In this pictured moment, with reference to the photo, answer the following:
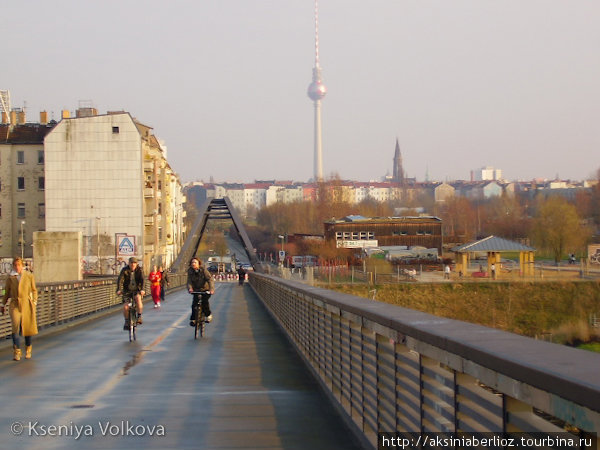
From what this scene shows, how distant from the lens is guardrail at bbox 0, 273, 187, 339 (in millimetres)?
21688

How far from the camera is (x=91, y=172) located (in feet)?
276

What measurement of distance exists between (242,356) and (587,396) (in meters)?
12.8

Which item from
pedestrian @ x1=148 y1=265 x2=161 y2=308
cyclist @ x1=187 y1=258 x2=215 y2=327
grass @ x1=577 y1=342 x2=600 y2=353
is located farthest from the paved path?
grass @ x1=577 y1=342 x2=600 y2=353

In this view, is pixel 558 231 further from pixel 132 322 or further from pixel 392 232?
pixel 132 322

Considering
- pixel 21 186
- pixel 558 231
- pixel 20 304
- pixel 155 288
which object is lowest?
pixel 155 288

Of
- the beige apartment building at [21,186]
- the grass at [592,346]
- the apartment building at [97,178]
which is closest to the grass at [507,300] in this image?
the grass at [592,346]

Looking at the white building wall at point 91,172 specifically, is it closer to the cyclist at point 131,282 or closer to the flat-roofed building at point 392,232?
the flat-roofed building at point 392,232

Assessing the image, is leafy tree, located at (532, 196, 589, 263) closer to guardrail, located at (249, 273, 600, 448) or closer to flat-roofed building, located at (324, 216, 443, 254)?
flat-roofed building, located at (324, 216, 443, 254)

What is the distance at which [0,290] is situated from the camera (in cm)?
3152

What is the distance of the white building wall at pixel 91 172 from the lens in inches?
3290

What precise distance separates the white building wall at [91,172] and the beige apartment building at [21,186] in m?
5.68

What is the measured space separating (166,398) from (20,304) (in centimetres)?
575

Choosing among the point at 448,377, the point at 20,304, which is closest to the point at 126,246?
the point at 20,304

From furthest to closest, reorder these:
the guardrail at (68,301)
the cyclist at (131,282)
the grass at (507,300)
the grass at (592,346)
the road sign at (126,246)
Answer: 1. the grass at (507,300)
2. the grass at (592,346)
3. the road sign at (126,246)
4. the guardrail at (68,301)
5. the cyclist at (131,282)
